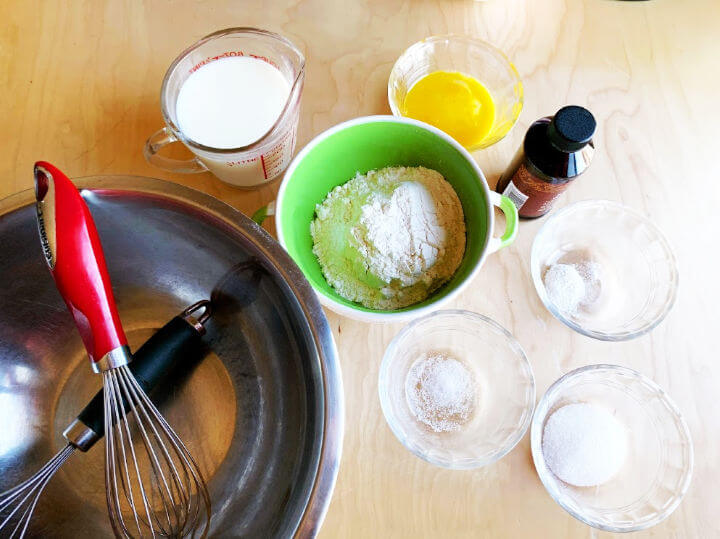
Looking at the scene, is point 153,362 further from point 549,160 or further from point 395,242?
point 549,160

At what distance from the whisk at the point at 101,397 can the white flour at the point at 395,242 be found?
0.14 meters

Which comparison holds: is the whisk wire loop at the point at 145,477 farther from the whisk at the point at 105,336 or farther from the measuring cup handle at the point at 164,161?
the measuring cup handle at the point at 164,161

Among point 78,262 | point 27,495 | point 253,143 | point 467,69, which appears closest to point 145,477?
point 27,495

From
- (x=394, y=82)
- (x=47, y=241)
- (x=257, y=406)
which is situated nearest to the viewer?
(x=47, y=241)

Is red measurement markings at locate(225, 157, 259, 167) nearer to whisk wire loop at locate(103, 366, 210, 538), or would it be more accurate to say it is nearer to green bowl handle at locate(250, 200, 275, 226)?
green bowl handle at locate(250, 200, 275, 226)

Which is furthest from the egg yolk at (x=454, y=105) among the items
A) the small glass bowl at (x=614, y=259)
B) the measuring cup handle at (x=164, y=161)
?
the measuring cup handle at (x=164, y=161)

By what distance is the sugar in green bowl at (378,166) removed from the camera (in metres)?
0.52

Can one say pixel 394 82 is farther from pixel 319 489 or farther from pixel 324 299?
pixel 319 489

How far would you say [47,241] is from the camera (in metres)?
0.44

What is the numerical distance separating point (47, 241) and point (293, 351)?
0.72 feet

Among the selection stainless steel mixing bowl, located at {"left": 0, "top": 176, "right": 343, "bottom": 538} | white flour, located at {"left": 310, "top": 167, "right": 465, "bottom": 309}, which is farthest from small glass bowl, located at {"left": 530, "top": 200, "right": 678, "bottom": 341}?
stainless steel mixing bowl, located at {"left": 0, "top": 176, "right": 343, "bottom": 538}

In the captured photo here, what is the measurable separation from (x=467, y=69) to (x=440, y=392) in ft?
1.27

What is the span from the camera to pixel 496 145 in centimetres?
66

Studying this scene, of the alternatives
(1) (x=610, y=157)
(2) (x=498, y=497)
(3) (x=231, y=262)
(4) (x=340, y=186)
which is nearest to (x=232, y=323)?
(3) (x=231, y=262)
